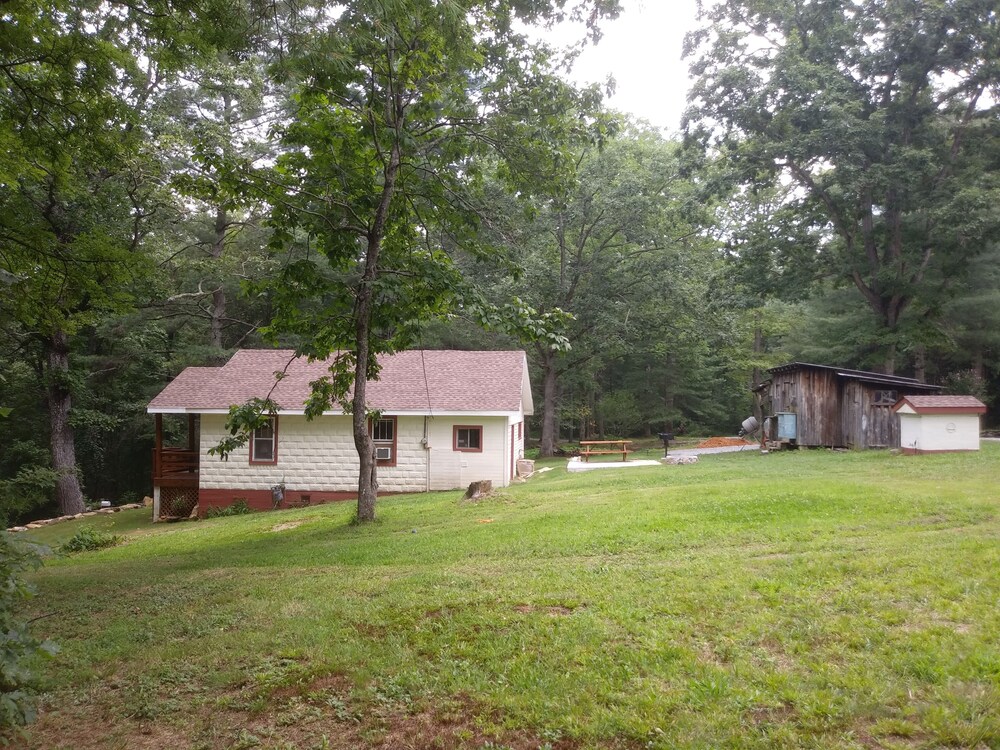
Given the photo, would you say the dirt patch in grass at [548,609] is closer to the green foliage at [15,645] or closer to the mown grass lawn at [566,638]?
the mown grass lawn at [566,638]

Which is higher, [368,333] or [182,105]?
[182,105]

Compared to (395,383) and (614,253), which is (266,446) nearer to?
(395,383)

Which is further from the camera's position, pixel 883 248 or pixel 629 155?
pixel 629 155

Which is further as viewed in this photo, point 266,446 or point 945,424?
point 266,446

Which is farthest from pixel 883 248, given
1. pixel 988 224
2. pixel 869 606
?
pixel 869 606

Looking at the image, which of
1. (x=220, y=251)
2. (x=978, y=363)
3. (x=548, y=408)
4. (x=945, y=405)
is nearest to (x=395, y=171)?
(x=945, y=405)

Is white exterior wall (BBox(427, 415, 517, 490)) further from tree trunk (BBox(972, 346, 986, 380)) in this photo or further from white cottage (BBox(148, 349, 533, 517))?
tree trunk (BBox(972, 346, 986, 380))

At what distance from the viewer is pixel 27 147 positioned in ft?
25.0

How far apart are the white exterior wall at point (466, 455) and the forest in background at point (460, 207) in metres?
4.11

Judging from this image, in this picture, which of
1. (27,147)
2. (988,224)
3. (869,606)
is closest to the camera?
(869,606)

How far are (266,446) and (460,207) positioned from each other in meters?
10.6

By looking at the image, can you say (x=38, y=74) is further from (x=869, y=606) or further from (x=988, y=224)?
(x=988, y=224)

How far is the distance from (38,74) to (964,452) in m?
19.6

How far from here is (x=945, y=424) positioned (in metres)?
16.6
